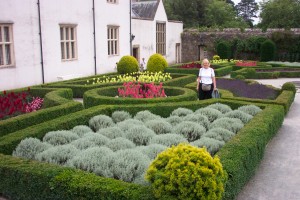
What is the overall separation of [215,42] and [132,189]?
105 ft

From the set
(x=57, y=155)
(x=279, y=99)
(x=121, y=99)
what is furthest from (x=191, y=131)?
(x=279, y=99)

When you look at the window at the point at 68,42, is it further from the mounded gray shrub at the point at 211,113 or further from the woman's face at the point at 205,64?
the mounded gray shrub at the point at 211,113

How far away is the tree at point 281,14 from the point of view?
142 feet

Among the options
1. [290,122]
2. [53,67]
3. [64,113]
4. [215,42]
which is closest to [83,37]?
[53,67]

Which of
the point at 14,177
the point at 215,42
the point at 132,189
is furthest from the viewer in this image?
the point at 215,42

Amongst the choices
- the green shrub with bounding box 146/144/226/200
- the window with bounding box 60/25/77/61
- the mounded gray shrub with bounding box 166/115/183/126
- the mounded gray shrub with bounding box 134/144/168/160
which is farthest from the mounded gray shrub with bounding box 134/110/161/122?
the window with bounding box 60/25/77/61

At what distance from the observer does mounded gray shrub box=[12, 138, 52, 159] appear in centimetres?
594

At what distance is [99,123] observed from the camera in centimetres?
792

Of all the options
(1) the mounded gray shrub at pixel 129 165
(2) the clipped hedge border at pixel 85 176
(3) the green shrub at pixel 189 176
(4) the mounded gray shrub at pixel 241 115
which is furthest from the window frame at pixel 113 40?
(3) the green shrub at pixel 189 176

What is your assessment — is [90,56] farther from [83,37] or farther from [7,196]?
[7,196]

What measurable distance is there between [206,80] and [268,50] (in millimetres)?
23046

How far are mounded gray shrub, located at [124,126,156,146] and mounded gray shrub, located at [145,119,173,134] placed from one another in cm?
39

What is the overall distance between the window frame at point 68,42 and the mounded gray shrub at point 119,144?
13.1 metres

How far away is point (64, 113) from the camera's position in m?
9.01
